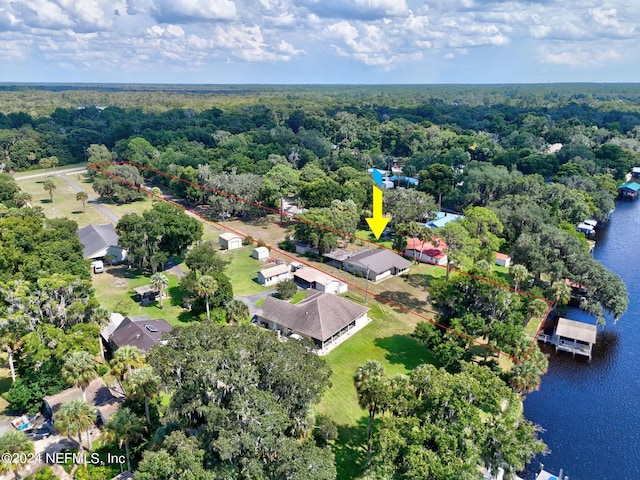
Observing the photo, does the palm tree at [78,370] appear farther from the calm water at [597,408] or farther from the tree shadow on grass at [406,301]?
the tree shadow on grass at [406,301]

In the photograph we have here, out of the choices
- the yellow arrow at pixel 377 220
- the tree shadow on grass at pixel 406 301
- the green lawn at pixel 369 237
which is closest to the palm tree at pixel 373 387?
the tree shadow on grass at pixel 406 301

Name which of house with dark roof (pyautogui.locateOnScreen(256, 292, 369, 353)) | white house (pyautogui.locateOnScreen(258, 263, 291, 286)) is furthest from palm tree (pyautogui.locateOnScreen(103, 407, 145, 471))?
white house (pyautogui.locateOnScreen(258, 263, 291, 286))

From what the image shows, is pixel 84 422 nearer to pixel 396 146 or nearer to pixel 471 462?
pixel 471 462

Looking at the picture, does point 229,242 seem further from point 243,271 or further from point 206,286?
point 206,286

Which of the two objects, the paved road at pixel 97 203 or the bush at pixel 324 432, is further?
the paved road at pixel 97 203

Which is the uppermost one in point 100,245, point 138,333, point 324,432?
point 324,432

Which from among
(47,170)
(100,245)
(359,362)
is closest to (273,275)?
(359,362)
